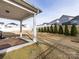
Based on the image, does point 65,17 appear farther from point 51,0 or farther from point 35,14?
point 35,14

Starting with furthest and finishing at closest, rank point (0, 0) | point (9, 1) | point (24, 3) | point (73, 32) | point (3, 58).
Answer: point (73, 32), point (24, 3), point (9, 1), point (0, 0), point (3, 58)

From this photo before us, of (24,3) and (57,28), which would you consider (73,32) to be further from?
(24,3)

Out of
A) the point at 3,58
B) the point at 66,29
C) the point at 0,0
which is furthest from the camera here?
the point at 66,29

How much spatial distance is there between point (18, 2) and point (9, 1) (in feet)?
2.26

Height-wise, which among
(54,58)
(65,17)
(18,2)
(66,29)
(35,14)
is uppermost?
(65,17)

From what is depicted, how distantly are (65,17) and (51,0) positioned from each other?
2171 centimetres

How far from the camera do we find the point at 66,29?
1561 centimetres

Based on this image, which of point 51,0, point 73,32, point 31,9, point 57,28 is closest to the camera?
point 31,9

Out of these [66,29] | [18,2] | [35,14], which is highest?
[18,2]

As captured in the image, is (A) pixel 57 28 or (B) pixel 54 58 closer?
(B) pixel 54 58

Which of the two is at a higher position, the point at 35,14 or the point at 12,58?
the point at 35,14

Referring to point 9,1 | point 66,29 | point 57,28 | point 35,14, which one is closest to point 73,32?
point 66,29

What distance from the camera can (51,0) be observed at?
2078cm

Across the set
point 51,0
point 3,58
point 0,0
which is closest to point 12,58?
point 3,58
